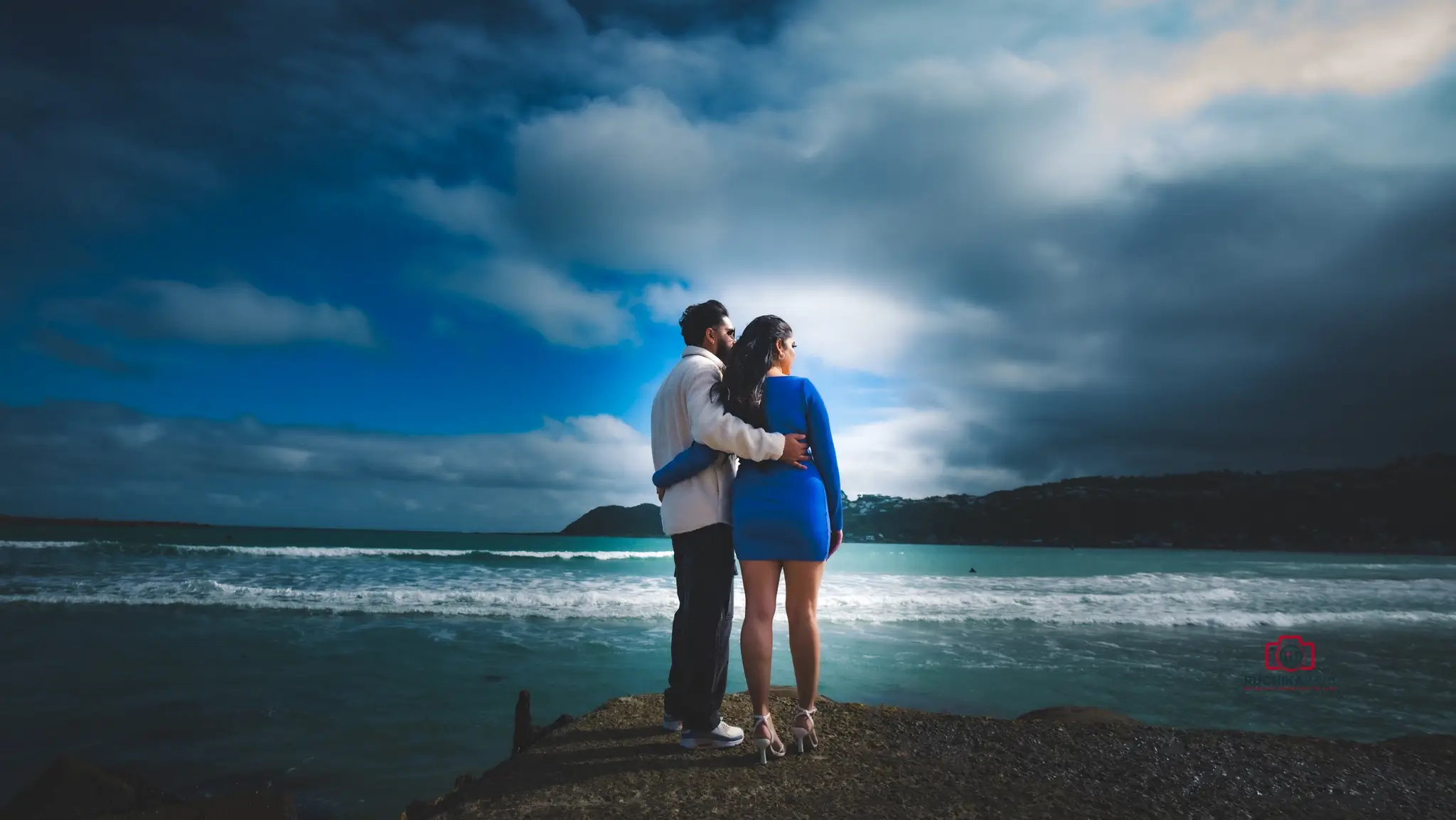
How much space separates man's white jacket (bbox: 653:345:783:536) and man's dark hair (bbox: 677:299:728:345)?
7cm

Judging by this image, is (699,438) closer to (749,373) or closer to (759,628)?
(749,373)

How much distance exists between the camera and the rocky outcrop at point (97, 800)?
10.1ft

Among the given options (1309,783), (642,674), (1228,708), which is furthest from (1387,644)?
(642,674)

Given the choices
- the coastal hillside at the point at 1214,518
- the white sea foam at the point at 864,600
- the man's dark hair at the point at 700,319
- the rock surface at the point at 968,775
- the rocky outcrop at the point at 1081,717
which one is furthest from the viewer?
the coastal hillside at the point at 1214,518

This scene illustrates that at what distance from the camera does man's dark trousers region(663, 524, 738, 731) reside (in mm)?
3107

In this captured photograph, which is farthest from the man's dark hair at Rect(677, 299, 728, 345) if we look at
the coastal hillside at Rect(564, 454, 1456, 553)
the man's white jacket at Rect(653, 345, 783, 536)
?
the coastal hillside at Rect(564, 454, 1456, 553)

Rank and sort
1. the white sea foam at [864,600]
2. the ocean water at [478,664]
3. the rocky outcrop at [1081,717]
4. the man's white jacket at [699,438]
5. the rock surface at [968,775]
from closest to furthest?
1. the rock surface at [968,775]
2. the man's white jacket at [699,438]
3. the rocky outcrop at [1081,717]
4. the ocean water at [478,664]
5. the white sea foam at [864,600]

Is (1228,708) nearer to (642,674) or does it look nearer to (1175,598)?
(642,674)

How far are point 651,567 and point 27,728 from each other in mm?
23225

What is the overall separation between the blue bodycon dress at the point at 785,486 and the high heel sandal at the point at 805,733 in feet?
2.56

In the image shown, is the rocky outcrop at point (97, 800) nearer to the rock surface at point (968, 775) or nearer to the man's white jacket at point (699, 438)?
the rock surface at point (968, 775)

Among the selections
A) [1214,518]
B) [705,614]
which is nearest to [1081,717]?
[705,614]

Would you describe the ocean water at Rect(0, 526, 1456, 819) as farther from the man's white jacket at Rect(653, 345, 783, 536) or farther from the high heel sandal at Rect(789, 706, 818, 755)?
the man's white jacket at Rect(653, 345, 783, 536)

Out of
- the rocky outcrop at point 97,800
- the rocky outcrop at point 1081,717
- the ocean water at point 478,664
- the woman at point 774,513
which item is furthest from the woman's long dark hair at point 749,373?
the ocean water at point 478,664
